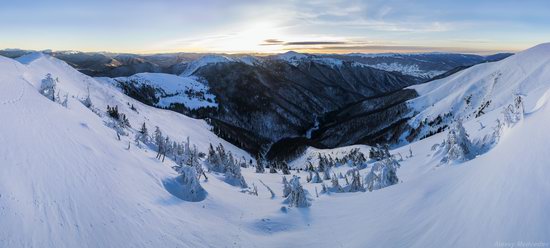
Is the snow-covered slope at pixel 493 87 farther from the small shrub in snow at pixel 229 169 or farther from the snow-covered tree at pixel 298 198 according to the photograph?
the snow-covered tree at pixel 298 198

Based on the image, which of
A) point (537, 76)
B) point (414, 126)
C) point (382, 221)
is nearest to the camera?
point (382, 221)

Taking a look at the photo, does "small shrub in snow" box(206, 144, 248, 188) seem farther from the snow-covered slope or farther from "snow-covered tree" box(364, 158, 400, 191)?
the snow-covered slope

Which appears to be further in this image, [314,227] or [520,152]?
[314,227]

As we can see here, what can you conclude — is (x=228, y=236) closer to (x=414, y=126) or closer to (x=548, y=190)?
(x=548, y=190)

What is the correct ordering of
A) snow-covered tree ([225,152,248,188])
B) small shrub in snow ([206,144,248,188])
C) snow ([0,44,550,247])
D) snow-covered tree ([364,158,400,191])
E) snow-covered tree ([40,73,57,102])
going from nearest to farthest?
snow ([0,44,550,247]) → snow-covered tree ([364,158,400,191]) → snow-covered tree ([40,73,57,102]) → snow-covered tree ([225,152,248,188]) → small shrub in snow ([206,144,248,188])

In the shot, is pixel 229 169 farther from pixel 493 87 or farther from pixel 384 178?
pixel 493 87

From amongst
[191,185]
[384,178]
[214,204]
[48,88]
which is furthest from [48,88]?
[384,178]

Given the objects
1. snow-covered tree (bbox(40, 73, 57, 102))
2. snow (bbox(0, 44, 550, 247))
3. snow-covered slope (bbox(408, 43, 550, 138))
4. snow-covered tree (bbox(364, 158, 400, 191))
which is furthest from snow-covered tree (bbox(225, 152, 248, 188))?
snow-covered slope (bbox(408, 43, 550, 138))

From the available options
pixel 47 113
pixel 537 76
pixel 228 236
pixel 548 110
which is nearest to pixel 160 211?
pixel 228 236
